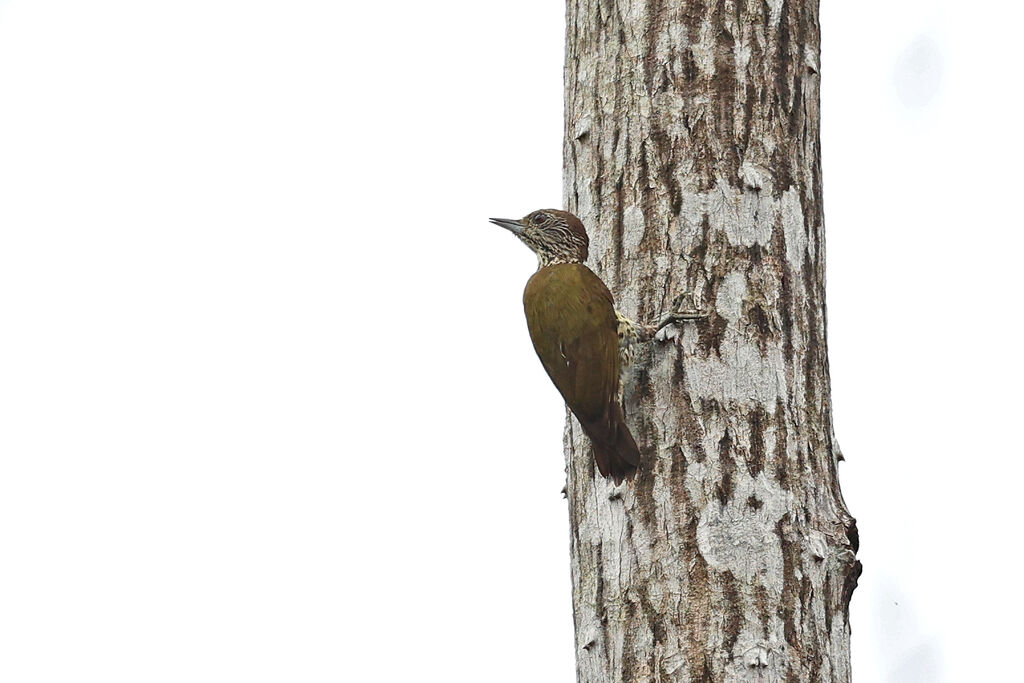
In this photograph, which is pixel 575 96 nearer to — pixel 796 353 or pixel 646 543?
pixel 796 353

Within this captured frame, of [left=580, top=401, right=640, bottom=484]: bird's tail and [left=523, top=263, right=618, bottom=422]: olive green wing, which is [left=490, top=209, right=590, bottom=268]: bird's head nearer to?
[left=523, top=263, right=618, bottom=422]: olive green wing

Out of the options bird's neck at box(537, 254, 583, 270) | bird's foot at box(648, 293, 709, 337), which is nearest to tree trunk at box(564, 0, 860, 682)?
bird's foot at box(648, 293, 709, 337)

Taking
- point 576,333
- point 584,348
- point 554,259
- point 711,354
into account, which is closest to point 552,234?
point 554,259

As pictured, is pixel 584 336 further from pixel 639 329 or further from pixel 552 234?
pixel 552 234

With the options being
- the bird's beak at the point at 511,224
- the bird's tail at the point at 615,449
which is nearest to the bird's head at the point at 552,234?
the bird's beak at the point at 511,224

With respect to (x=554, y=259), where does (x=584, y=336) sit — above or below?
below

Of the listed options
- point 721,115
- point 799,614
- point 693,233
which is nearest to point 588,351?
point 693,233
